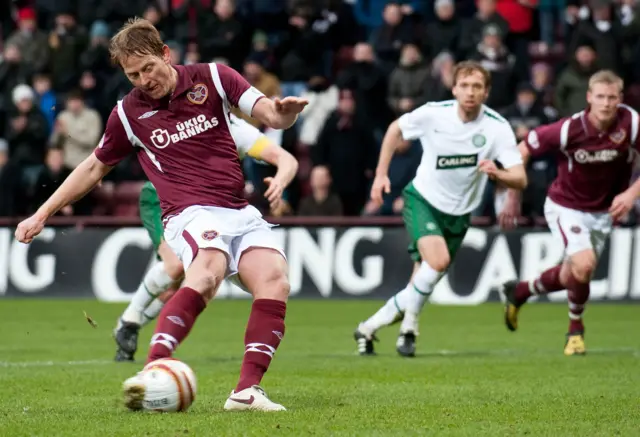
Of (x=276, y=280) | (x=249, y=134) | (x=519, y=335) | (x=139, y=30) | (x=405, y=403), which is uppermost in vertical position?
(x=139, y=30)

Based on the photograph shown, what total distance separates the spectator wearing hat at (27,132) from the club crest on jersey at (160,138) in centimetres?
1239

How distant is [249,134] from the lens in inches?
320

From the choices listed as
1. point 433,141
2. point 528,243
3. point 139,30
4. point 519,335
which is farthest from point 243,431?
point 528,243

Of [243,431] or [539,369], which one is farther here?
[539,369]

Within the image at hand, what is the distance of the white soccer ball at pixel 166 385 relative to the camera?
22.4 ft

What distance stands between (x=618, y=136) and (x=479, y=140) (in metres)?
1.21

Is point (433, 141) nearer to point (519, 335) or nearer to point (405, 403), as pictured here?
point (519, 335)

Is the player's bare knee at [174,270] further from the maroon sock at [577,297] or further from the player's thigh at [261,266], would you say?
the maroon sock at [577,297]

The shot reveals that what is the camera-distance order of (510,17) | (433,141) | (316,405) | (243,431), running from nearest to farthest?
(243,431), (316,405), (433,141), (510,17)

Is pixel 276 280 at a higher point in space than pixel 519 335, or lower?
higher

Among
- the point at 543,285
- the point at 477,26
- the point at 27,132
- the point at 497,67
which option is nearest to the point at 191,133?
the point at 543,285

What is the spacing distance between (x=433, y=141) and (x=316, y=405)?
4470 mm

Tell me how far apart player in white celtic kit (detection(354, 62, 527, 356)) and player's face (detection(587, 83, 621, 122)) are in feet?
2.55

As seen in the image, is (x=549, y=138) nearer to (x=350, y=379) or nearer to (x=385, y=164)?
(x=385, y=164)
